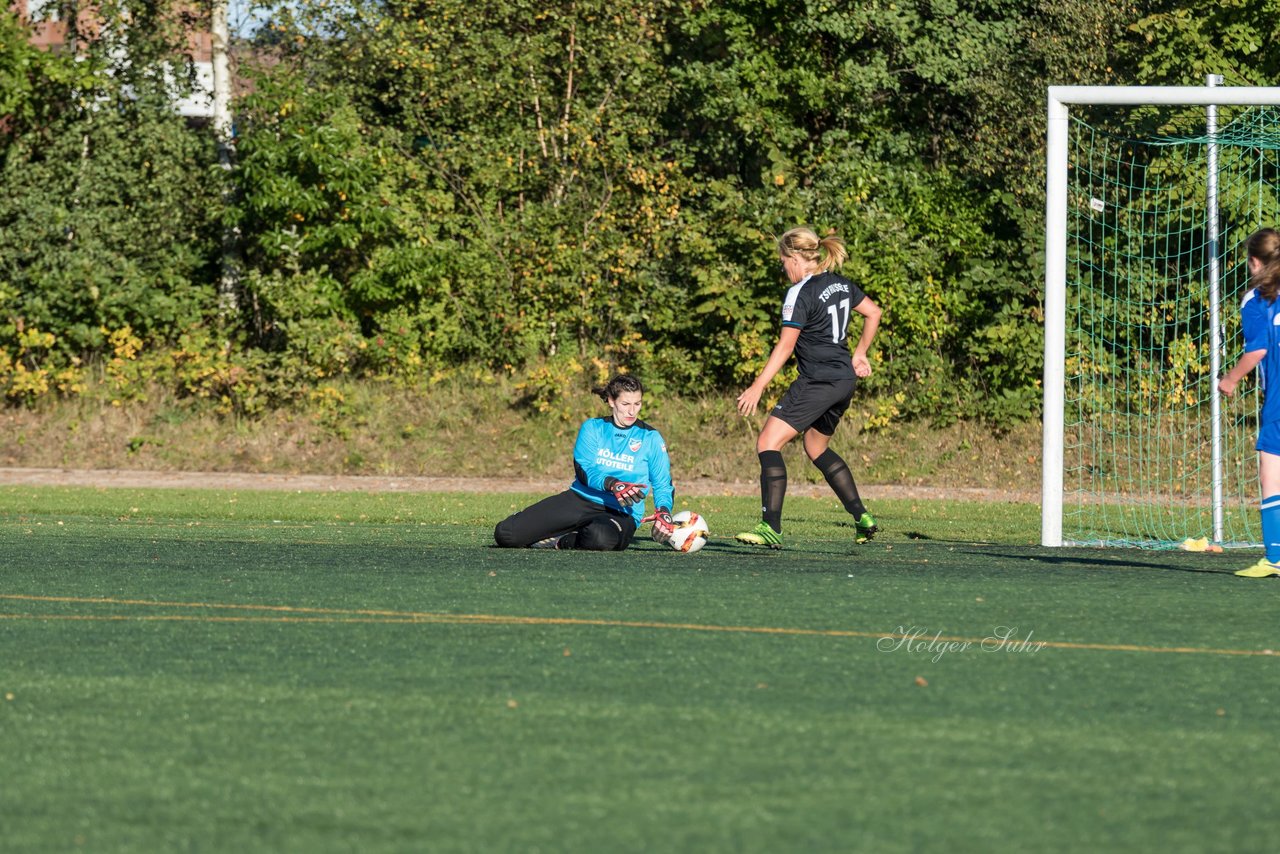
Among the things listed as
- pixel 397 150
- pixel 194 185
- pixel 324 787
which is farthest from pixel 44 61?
pixel 324 787

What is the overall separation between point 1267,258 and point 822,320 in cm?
266

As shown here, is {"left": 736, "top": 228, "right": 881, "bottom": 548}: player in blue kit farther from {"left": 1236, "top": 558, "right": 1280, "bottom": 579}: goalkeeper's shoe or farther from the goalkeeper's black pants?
{"left": 1236, "top": 558, "right": 1280, "bottom": 579}: goalkeeper's shoe

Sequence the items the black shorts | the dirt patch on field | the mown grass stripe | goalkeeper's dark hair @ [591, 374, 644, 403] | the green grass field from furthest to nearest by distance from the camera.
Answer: the dirt patch on field → the black shorts → goalkeeper's dark hair @ [591, 374, 644, 403] → the mown grass stripe → the green grass field

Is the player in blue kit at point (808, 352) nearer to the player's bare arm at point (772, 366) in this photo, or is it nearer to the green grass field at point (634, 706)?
the player's bare arm at point (772, 366)

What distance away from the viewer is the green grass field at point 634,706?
3750 millimetres

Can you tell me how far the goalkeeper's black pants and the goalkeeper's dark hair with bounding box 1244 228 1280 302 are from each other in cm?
371

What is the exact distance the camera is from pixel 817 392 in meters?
9.74

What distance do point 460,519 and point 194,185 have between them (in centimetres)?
1021

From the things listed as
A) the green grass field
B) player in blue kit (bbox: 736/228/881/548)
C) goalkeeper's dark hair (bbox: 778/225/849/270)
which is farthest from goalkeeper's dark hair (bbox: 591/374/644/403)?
goalkeeper's dark hair (bbox: 778/225/849/270)

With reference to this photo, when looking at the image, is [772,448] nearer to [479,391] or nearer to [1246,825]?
[1246,825]

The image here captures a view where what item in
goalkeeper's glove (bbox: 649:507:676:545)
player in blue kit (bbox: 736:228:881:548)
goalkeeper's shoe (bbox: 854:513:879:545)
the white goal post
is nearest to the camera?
goalkeeper's glove (bbox: 649:507:676:545)

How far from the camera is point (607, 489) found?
9.45m

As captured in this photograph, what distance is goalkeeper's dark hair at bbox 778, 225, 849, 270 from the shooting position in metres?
9.72

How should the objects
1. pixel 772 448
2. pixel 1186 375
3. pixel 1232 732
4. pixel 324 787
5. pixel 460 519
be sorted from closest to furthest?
1. pixel 324 787
2. pixel 1232 732
3. pixel 772 448
4. pixel 460 519
5. pixel 1186 375
